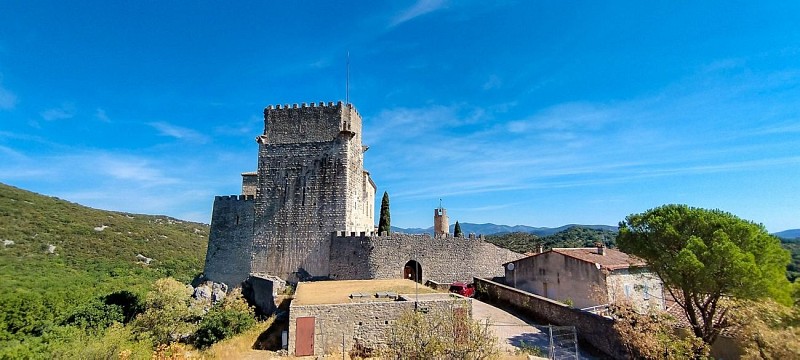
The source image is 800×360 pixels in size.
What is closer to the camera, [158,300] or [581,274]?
[581,274]

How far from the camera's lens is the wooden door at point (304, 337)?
1336 centimetres

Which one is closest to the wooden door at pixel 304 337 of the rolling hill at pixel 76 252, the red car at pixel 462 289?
the red car at pixel 462 289

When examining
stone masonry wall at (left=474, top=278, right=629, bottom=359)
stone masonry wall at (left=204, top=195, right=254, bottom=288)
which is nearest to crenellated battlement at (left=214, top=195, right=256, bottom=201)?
stone masonry wall at (left=204, top=195, right=254, bottom=288)

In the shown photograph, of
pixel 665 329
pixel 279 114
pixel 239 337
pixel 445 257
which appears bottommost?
pixel 239 337

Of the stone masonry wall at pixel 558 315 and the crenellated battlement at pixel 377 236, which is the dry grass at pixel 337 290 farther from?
the stone masonry wall at pixel 558 315

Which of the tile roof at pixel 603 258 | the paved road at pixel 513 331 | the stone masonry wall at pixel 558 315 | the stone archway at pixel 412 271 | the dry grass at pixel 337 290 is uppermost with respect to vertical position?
the tile roof at pixel 603 258

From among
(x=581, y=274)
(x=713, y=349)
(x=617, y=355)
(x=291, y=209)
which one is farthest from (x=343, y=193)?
(x=713, y=349)

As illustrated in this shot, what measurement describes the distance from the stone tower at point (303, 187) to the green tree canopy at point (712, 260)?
655 inches

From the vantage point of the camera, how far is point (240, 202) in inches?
1032

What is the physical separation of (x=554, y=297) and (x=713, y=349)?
29.1 ft

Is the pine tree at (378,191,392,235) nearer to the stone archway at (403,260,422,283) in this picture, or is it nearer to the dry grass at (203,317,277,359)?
the stone archway at (403,260,422,283)

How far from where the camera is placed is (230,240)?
85.1 feet

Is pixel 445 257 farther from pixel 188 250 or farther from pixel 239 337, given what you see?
pixel 188 250

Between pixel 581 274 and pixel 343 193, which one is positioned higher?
pixel 343 193
